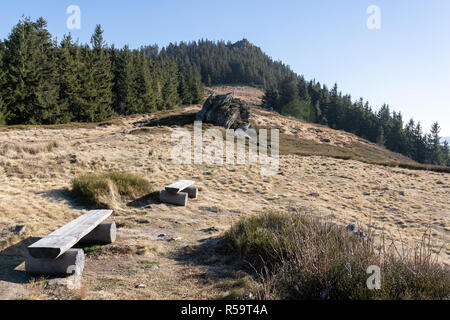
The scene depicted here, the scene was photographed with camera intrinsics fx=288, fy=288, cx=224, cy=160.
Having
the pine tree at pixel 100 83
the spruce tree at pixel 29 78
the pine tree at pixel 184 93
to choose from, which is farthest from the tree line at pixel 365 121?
the spruce tree at pixel 29 78

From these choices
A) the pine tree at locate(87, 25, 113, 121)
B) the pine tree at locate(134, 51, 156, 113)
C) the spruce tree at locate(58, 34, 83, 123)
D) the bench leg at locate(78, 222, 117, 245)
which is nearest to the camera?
the bench leg at locate(78, 222, 117, 245)

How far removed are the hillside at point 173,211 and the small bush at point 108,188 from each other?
0.35 meters

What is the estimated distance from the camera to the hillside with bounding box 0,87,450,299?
3947mm

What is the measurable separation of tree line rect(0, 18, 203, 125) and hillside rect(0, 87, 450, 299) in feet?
67.4

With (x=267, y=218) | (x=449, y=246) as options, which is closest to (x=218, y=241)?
(x=267, y=218)

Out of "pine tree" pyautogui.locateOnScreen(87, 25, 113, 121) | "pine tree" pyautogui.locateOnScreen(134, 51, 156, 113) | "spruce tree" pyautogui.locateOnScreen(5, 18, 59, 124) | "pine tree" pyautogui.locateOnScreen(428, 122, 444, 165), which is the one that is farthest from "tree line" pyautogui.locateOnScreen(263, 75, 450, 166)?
"spruce tree" pyautogui.locateOnScreen(5, 18, 59, 124)

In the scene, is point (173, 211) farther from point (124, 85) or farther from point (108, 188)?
point (124, 85)

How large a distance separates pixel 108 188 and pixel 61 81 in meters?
38.0

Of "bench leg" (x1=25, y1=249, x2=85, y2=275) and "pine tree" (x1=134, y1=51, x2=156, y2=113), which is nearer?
"bench leg" (x1=25, y1=249, x2=85, y2=275)

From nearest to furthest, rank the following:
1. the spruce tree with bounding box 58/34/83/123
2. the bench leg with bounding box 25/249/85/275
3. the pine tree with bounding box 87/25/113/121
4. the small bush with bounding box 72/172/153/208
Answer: the bench leg with bounding box 25/249/85/275 < the small bush with bounding box 72/172/153/208 < the spruce tree with bounding box 58/34/83/123 < the pine tree with bounding box 87/25/113/121

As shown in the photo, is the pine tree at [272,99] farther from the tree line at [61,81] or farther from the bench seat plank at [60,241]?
the bench seat plank at [60,241]

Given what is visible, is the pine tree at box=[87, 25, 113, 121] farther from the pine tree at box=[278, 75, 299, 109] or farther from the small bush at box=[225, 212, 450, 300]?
the pine tree at box=[278, 75, 299, 109]
